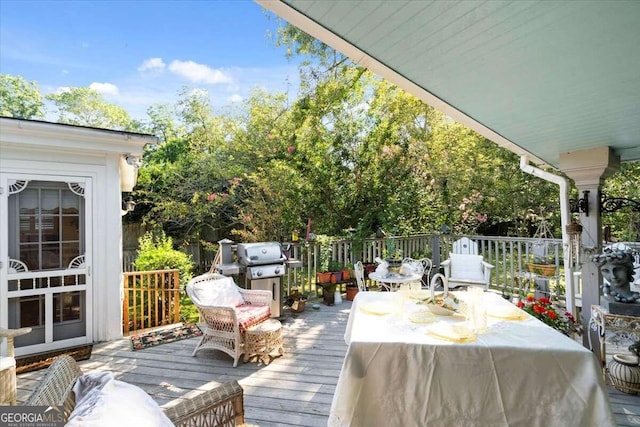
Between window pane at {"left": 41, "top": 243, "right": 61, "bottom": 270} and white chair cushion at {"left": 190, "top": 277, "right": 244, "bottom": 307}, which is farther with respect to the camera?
window pane at {"left": 41, "top": 243, "right": 61, "bottom": 270}

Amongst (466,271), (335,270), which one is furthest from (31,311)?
(466,271)

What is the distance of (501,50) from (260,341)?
316 centimetres

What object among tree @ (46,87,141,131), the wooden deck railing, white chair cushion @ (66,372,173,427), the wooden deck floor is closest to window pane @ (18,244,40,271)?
the wooden deck railing

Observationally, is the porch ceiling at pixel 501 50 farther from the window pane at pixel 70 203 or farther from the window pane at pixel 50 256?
the window pane at pixel 50 256

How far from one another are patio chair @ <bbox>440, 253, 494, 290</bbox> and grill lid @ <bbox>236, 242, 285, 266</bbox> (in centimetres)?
285

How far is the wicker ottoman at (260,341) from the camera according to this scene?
3307mm

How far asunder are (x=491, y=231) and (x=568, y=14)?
1013 centimetres

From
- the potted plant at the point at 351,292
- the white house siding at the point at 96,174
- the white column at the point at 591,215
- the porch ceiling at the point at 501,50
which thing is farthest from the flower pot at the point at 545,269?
the white house siding at the point at 96,174

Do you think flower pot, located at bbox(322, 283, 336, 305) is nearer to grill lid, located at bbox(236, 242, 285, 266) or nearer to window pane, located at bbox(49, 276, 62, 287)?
grill lid, located at bbox(236, 242, 285, 266)

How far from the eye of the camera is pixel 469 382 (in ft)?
6.12

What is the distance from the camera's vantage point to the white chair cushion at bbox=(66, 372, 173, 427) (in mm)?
969

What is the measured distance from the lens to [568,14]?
133cm

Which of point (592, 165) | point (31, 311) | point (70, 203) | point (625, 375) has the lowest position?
point (625, 375)

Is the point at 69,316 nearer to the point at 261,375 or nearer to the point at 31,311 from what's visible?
the point at 31,311
